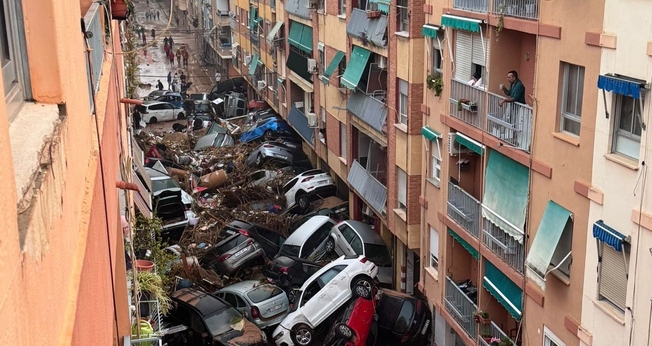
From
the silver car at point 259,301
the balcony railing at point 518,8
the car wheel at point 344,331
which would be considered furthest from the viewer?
the silver car at point 259,301

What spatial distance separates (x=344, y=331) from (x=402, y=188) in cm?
471

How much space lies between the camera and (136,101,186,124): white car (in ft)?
161

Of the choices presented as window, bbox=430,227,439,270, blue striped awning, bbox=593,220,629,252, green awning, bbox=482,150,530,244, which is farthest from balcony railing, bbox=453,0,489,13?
window, bbox=430,227,439,270

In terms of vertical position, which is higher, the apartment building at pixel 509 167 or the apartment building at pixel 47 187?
the apartment building at pixel 47 187

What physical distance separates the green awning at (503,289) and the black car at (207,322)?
257 inches

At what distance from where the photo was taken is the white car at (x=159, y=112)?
161ft

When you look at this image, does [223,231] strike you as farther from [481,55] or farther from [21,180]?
[21,180]

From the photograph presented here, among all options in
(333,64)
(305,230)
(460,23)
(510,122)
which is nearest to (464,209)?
(510,122)

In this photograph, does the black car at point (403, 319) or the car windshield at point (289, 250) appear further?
the car windshield at point (289, 250)

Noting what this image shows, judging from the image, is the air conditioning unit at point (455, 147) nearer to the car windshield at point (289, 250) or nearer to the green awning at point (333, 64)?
the car windshield at point (289, 250)

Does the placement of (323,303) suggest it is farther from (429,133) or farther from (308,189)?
(308,189)

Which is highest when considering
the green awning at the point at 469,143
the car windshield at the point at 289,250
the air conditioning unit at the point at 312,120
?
the green awning at the point at 469,143

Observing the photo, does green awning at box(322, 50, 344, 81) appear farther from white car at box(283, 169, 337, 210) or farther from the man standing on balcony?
the man standing on balcony

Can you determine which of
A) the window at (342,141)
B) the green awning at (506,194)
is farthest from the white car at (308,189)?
the green awning at (506,194)
